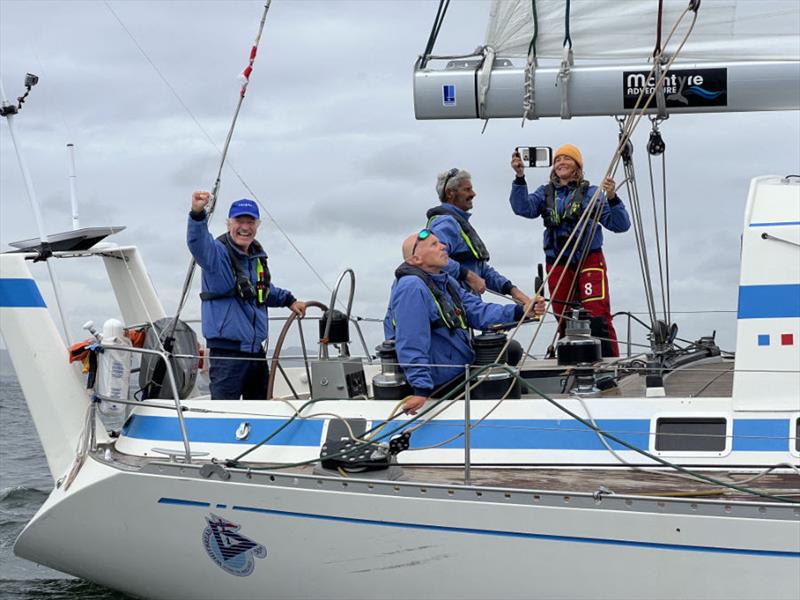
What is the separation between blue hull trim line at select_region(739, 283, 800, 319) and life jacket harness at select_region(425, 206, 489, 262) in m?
2.25

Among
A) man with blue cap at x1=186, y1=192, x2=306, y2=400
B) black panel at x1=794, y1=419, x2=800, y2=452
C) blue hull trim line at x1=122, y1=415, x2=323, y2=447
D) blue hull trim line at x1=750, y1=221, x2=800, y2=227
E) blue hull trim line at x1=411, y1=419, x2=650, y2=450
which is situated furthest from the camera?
man with blue cap at x1=186, y1=192, x2=306, y2=400

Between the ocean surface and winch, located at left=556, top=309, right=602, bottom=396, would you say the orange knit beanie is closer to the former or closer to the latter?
winch, located at left=556, top=309, right=602, bottom=396

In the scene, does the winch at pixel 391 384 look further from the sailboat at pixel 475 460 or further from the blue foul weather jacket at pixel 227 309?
the blue foul weather jacket at pixel 227 309

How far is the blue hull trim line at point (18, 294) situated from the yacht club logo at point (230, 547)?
1.90 m

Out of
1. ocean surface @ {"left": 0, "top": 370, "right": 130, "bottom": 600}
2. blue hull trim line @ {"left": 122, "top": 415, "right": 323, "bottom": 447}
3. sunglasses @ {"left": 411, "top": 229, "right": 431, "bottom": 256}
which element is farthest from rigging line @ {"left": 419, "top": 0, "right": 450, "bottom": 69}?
ocean surface @ {"left": 0, "top": 370, "right": 130, "bottom": 600}

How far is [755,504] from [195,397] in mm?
3854

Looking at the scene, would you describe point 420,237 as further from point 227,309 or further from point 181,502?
point 181,502

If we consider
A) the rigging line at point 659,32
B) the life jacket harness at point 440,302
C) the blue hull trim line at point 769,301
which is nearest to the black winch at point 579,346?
the life jacket harness at point 440,302

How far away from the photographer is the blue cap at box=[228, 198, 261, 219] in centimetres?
677

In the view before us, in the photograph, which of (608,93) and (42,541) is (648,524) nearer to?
(608,93)

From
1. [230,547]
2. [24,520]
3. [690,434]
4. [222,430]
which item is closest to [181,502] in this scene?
[230,547]

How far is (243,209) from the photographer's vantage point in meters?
6.79

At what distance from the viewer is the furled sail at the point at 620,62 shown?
6211 mm

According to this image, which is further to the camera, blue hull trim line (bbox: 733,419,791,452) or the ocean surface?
the ocean surface
